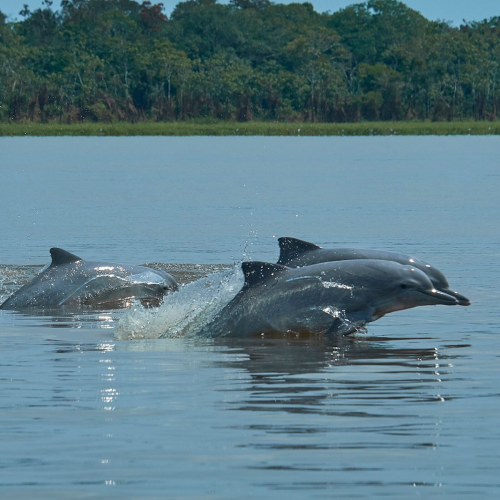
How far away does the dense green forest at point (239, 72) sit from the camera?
11012 cm

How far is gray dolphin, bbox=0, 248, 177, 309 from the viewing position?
16219mm

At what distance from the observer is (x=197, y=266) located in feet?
66.4

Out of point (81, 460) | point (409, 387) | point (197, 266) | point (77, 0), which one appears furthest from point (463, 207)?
point (77, 0)

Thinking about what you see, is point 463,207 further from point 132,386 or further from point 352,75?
point 352,75

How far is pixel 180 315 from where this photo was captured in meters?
14.2

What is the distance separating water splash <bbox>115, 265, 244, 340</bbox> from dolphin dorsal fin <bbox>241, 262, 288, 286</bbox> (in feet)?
2.82

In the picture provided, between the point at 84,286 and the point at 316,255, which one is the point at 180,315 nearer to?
the point at 316,255

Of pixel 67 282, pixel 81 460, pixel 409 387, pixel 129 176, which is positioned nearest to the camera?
pixel 81 460

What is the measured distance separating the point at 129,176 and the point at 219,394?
136 feet

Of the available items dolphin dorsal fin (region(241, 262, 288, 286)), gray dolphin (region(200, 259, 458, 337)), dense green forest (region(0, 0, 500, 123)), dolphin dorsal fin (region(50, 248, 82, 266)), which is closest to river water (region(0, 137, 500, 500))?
gray dolphin (region(200, 259, 458, 337))

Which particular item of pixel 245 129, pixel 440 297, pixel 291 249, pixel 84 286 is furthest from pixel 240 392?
pixel 245 129

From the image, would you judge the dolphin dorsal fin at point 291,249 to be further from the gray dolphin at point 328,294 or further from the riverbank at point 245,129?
the riverbank at point 245,129

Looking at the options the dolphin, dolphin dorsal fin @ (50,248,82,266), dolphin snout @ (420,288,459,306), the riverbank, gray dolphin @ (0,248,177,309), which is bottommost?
the riverbank

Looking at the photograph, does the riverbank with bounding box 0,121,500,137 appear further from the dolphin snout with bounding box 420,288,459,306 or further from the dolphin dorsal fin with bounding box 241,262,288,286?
the dolphin snout with bounding box 420,288,459,306
